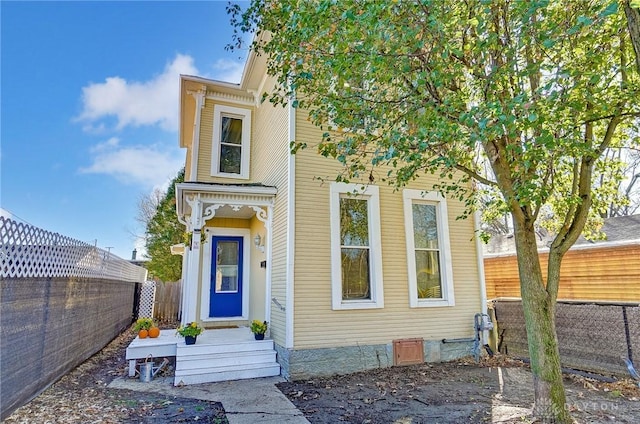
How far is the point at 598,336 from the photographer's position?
5367 millimetres

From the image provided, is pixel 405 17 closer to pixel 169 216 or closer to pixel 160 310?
pixel 160 310

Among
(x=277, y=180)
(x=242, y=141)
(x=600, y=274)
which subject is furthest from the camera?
(x=242, y=141)

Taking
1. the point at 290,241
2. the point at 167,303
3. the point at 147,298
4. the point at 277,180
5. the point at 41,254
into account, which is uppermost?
the point at 277,180

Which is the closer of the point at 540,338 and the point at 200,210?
the point at 540,338

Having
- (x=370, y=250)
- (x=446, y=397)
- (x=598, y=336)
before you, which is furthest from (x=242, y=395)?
(x=598, y=336)

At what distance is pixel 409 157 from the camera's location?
356 cm

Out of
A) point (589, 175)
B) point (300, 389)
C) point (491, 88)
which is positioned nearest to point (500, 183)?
point (589, 175)

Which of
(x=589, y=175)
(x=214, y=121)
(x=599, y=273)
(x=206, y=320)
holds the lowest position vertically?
(x=206, y=320)

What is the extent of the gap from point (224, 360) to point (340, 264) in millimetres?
2462

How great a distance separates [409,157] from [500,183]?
1.41 meters

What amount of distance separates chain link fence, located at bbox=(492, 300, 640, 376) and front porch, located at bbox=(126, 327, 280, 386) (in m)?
4.72

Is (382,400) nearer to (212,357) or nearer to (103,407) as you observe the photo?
(212,357)

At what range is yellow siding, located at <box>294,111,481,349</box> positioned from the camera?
5.73 meters

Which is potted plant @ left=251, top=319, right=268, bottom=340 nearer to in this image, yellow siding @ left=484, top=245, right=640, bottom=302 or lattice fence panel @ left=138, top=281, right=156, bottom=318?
lattice fence panel @ left=138, top=281, right=156, bottom=318
